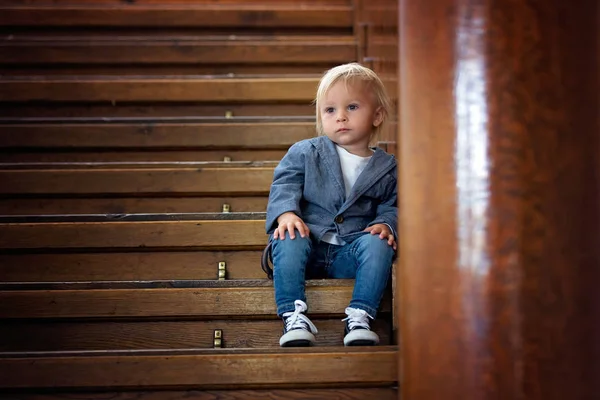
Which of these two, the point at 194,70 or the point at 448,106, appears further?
the point at 194,70

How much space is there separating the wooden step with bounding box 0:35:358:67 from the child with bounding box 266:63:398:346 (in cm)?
159

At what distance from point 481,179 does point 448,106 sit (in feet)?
0.49

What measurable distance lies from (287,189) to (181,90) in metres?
1.49

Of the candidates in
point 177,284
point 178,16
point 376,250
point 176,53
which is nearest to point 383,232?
point 376,250

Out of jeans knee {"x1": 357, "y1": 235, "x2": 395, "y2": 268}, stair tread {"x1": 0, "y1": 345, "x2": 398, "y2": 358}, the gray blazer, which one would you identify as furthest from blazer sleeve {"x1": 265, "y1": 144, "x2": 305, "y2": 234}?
stair tread {"x1": 0, "y1": 345, "x2": 398, "y2": 358}

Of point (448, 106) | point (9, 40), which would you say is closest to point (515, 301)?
point (448, 106)

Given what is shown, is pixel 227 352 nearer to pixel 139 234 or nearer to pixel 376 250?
pixel 376 250

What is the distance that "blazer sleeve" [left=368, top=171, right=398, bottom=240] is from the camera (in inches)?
98.8

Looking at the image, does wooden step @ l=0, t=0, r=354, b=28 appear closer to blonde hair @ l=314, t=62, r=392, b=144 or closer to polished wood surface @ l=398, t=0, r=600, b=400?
blonde hair @ l=314, t=62, r=392, b=144

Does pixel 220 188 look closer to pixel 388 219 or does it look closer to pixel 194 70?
pixel 388 219

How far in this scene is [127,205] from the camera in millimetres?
3238

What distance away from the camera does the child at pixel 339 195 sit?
2416mm

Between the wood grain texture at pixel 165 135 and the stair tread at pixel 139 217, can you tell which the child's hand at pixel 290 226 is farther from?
the wood grain texture at pixel 165 135

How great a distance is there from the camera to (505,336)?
5.25 feet
